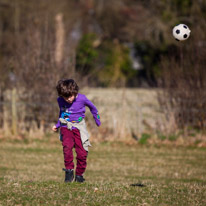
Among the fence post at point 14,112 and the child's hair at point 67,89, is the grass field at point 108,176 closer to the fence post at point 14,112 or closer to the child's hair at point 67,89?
the fence post at point 14,112

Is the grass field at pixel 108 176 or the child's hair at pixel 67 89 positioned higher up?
the child's hair at pixel 67 89

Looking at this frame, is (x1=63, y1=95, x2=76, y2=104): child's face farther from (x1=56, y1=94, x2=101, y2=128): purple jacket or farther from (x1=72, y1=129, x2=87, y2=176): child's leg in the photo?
(x1=72, y1=129, x2=87, y2=176): child's leg

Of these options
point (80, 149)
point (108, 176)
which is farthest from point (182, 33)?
point (108, 176)

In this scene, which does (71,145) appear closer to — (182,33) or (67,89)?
(67,89)

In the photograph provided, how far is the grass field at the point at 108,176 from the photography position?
5820mm

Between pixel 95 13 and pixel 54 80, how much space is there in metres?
32.4

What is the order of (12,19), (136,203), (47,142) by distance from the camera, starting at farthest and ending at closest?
(12,19), (47,142), (136,203)

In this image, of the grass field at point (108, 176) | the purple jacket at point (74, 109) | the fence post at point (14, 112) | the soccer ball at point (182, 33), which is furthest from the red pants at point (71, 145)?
the fence post at point (14, 112)

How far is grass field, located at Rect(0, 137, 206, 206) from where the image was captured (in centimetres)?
582

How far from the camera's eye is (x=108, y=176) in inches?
407

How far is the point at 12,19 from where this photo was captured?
33.8 m

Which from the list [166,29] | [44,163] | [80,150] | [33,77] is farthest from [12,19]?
[80,150]

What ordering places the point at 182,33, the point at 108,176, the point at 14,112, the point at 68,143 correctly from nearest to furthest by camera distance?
the point at 68,143 < the point at 182,33 < the point at 108,176 < the point at 14,112

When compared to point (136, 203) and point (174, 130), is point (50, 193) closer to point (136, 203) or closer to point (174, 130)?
point (136, 203)
